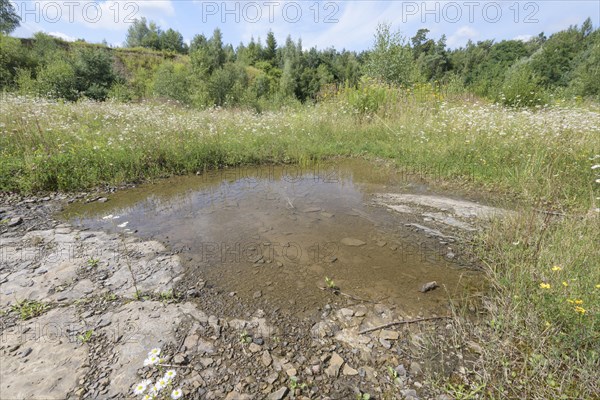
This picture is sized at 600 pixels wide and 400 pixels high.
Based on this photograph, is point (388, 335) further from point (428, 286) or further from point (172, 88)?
point (172, 88)

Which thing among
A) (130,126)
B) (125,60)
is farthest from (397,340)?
(125,60)

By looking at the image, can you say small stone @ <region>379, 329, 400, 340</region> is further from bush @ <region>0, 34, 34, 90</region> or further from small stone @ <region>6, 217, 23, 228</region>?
bush @ <region>0, 34, 34, 90</region>

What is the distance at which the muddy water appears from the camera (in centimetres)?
240

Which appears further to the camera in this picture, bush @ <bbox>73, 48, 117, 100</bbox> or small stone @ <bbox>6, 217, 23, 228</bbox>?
bush @ <bbox>73, 48, 117, 100</bbox>

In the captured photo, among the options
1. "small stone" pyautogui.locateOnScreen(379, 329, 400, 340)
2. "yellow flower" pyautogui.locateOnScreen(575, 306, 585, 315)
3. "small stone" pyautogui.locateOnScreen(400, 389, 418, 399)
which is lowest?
"small stone" pyautogui.locateOnScreen(400, 389, 418, 399)

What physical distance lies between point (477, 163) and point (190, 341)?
5.72 meters

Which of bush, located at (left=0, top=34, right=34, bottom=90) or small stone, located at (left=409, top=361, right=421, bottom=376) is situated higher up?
bush, located at (left=0, top=34, right=34, bottom=90)

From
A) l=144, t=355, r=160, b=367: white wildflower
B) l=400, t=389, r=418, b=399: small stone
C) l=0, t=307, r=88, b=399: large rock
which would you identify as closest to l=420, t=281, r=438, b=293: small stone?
l=400, t=389, r=418, b=399: small stone

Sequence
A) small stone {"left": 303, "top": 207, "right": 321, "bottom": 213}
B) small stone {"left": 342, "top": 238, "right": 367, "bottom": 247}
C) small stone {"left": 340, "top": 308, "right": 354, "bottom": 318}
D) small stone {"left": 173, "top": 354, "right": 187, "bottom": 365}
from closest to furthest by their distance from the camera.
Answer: small stone {"left": 173, "top": 354, "right": 187, "bottom": 365}
small stone {"left": 340, "top": 308, "right": 354, "bottom": 318}
small stone {"left": 342, "top": 238, "right": 367, "bottom": 247}
small stone {"left": 303, "top": 207, "right": 321, "bottom": 213}

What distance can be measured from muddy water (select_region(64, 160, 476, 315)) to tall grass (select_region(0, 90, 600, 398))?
1.79ft

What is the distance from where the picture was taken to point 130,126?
263 inches

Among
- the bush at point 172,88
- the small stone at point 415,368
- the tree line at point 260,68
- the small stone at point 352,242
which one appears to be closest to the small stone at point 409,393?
the small stone at point 415,368

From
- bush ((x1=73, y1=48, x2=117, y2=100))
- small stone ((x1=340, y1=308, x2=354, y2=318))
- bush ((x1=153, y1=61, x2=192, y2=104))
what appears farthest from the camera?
bush ((x1=153, y1=61, x2=192, y2=104))

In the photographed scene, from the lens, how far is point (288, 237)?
326cm
